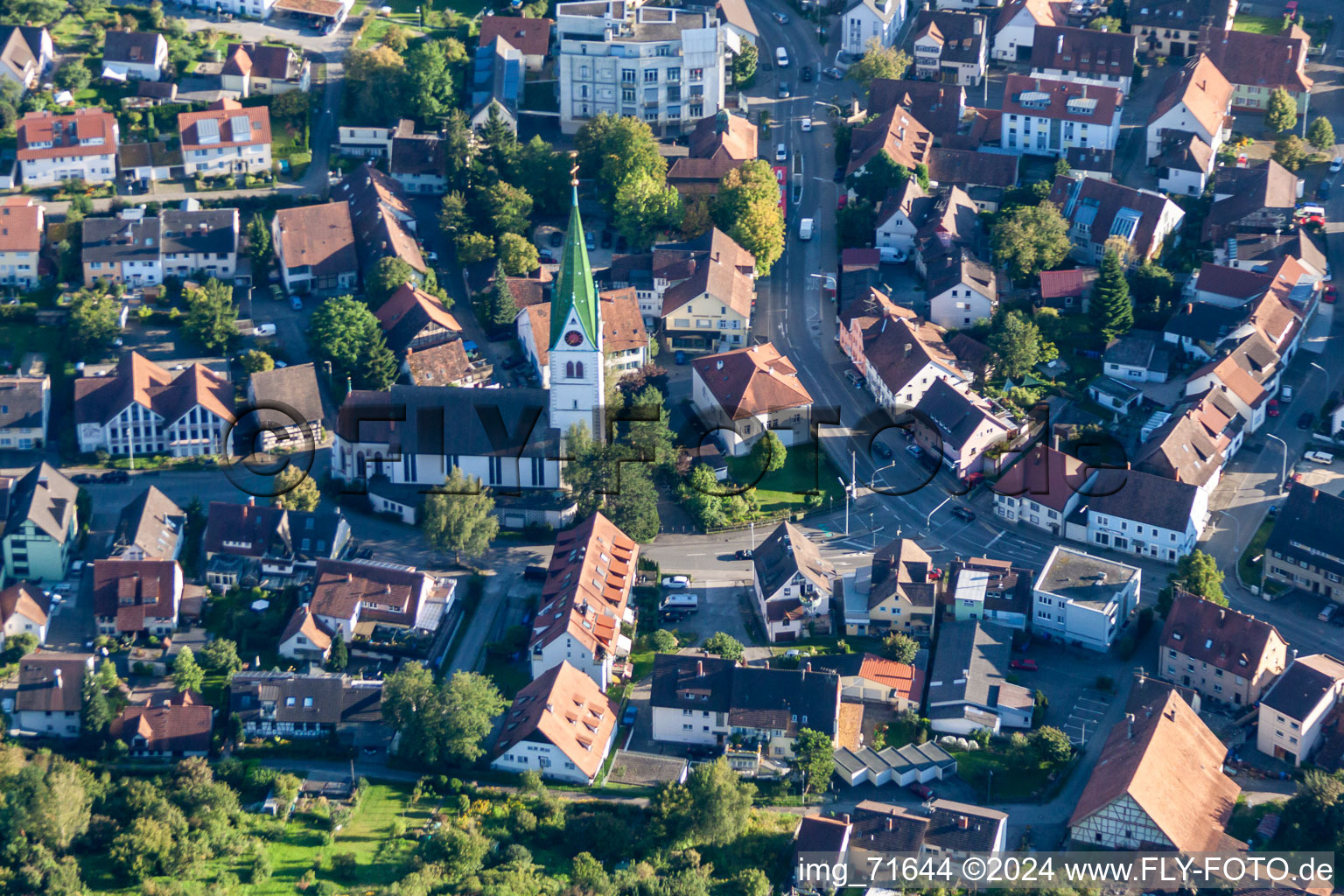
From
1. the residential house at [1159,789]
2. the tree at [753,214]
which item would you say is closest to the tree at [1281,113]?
the tree at [753,214]

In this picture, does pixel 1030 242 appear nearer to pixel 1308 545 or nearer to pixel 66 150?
pixel 1308 545

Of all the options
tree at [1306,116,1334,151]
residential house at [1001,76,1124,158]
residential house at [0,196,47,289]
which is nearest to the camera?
residential house at [0,196,47,289]

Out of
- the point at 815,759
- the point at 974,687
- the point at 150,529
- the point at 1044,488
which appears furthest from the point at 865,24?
the point at 815,759

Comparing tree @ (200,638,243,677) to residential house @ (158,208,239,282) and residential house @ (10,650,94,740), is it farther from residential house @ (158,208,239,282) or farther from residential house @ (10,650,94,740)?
residential house @ (158,208,239,282)

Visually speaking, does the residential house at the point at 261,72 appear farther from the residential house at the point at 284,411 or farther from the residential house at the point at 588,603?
the residential house at the point at 588,603

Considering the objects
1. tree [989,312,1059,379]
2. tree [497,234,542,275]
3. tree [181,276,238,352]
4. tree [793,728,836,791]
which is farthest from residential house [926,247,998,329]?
tree [181,276,238,352]
